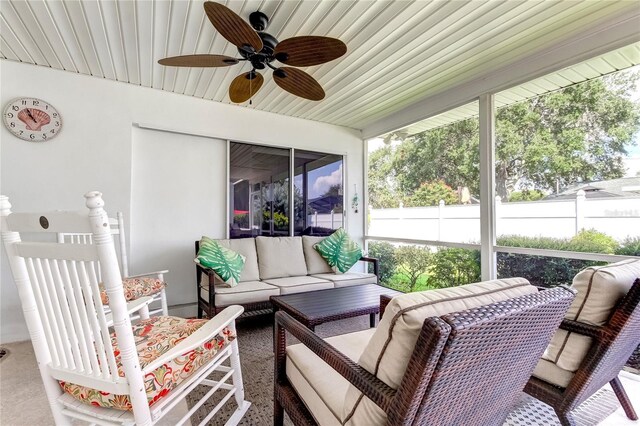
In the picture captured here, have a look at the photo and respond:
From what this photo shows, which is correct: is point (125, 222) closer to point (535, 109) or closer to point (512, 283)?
point (512, 283)

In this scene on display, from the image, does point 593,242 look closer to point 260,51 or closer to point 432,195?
point 432,195

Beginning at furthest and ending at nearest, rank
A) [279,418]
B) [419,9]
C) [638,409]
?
[419,9] → [638,409] → [279,418]

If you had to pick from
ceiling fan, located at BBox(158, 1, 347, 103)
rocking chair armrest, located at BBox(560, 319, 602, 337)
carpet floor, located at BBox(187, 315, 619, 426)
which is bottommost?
carpet floor, located at BBox(187, 315, 619, 426)

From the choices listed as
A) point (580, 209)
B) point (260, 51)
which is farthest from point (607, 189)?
point (260, 51)

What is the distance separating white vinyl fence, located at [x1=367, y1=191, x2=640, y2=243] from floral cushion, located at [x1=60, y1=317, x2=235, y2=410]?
2.82m

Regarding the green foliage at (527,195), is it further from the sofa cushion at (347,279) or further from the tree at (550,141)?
the sofa cushion at (347,279)

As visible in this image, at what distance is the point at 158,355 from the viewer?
127 centimetres

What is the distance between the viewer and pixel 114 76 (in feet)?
9.59

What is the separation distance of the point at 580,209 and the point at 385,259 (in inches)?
95.3

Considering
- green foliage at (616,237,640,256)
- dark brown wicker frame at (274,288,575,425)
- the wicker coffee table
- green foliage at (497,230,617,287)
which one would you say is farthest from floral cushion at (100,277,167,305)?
green foliage at (616,237,640,256)

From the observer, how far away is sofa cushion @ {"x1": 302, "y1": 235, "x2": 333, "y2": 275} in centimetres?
361

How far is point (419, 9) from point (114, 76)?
9.78ft

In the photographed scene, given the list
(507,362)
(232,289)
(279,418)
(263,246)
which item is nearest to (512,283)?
(507,362)

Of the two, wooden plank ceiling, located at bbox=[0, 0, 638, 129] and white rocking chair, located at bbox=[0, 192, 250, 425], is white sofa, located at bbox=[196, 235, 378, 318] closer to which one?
white rocking chair, located at bbox=[0, 192, 250, 425]
